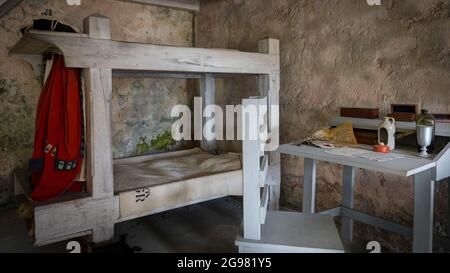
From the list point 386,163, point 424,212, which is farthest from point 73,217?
point 424,212

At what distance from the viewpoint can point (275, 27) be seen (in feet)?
11.0

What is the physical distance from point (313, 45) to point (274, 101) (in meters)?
0.62

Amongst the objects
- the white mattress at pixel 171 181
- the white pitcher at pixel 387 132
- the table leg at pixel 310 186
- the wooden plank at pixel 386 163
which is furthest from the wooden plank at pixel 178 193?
the white pitcher at pixel 387 132

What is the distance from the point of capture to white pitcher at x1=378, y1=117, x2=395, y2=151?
6.45 feet

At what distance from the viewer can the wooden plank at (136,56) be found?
2.07 metres

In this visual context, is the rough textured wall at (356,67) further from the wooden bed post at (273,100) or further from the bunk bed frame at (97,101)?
the bunk bed frame at (97,101)

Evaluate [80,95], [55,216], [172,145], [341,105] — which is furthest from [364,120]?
[172,145]

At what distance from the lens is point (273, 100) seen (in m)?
3.16

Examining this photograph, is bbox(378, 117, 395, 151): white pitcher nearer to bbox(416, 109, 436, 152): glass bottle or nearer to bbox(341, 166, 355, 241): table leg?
bbox(416, 109, 436, 152): glass bottle

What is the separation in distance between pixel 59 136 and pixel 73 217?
21.9 inches

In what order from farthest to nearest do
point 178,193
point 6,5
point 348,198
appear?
point 6,5 < point 178,193 < point 348,198

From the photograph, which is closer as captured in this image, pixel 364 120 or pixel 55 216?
pixel 55 216

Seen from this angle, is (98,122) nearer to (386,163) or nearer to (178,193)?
(178,193)
